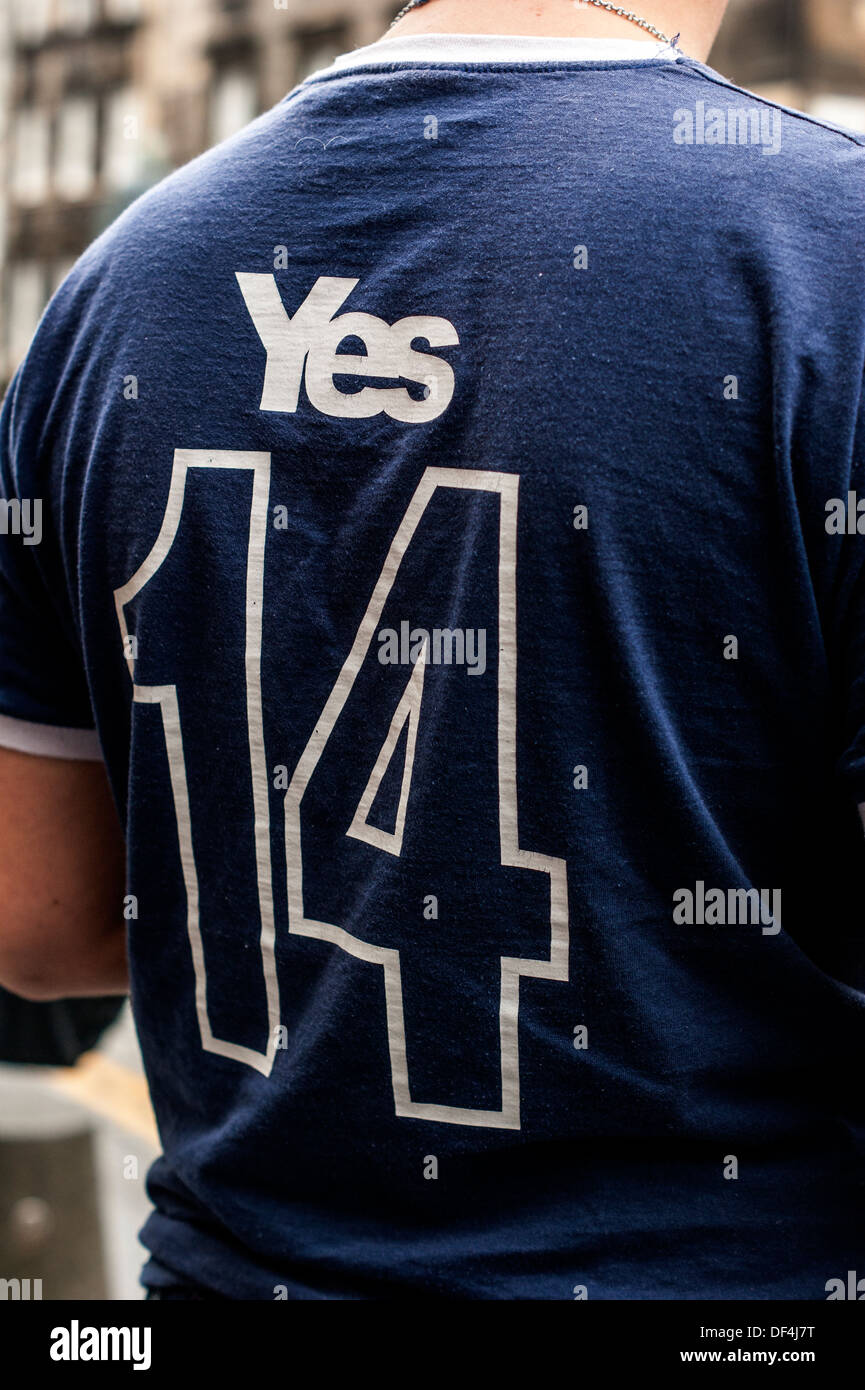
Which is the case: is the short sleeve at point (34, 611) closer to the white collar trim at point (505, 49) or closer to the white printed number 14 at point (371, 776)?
the white printed number 14 at point (371, 776)

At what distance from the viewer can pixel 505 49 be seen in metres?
0.99

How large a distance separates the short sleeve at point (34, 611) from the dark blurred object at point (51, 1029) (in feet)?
6.80

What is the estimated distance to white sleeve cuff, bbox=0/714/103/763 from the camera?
129 centimetres

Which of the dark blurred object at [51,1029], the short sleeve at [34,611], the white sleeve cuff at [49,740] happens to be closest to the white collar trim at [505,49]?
the short sleeve at [34,611]

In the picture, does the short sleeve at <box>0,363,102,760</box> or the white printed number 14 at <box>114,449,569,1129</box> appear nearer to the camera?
the white printed number 14 at <box>114,449,569,1129</box>

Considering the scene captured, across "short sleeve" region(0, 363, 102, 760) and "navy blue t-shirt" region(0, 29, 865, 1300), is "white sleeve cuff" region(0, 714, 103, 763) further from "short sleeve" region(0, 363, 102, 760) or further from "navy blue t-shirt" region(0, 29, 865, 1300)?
"navy blue t-shirt" region(0, 29, 865, 1300)

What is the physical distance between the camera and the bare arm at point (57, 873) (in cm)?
135

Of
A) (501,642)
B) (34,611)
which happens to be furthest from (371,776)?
(34,611)

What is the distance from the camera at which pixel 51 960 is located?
145 centimetres

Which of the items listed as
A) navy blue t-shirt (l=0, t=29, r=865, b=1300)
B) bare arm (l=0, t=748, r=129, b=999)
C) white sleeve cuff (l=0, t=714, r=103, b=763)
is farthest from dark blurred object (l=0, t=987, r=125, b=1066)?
navy blue t-shirt (l=0, t=29, r=865, b=1300)

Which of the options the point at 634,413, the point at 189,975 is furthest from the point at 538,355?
the point at 189,975

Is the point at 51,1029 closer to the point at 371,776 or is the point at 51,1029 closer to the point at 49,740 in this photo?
the point at 49,740

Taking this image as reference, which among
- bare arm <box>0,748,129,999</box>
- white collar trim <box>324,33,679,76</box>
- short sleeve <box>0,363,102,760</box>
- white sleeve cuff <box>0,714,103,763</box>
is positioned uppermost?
white collar trim <box>324,33,679,76</box>
